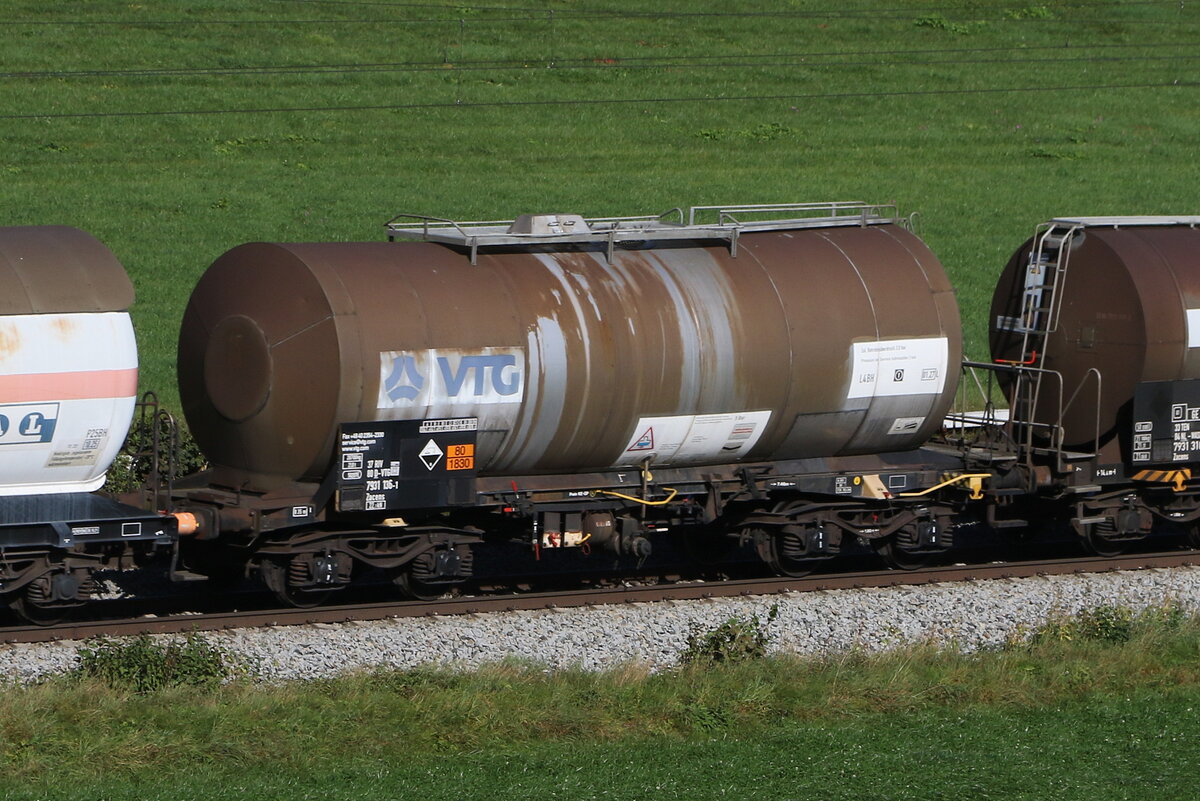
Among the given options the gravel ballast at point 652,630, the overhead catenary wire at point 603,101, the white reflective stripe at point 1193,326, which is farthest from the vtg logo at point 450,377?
the overhead catenary wire at point 603,101

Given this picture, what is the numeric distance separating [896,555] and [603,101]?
2986cm

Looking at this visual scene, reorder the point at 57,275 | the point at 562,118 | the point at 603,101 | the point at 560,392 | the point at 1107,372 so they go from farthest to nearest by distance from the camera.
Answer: the point at 603,101, the point at 562,118, the point at 1107,372, the point at 560,392, the point at 57,275

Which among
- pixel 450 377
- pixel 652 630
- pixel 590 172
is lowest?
pixel 652 630

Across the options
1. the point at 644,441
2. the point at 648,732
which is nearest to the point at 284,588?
the point at 644,441

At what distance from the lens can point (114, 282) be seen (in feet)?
51.7

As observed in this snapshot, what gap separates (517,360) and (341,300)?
184cm

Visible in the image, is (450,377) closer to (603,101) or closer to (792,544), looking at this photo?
(792,544)

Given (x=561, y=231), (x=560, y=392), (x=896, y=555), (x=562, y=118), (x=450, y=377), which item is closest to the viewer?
(x=450, y=377)

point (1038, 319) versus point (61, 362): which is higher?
point (1038, 319)

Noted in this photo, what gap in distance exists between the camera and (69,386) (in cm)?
1530

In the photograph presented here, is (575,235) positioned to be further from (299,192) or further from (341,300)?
(299,192)

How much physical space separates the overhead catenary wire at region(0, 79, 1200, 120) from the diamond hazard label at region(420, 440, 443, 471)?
29.2 m

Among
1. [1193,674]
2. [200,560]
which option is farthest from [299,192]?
[1193,674]

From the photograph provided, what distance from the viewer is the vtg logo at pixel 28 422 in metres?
15.0
